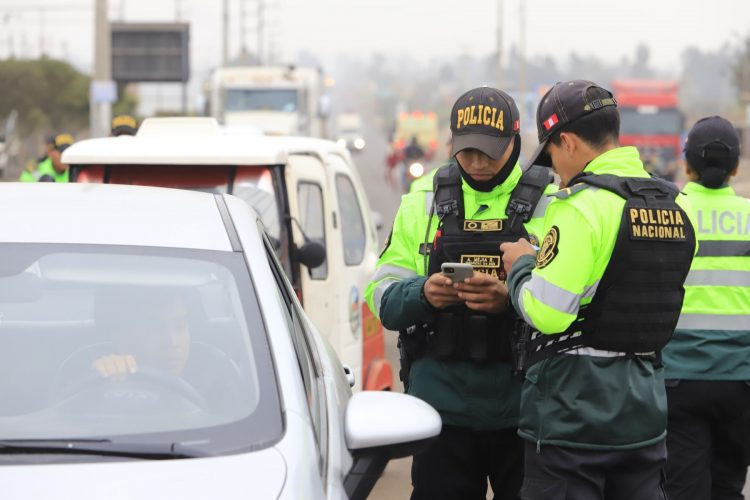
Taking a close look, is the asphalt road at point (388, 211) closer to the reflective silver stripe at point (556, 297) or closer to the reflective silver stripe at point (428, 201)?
the reflective silver stripe at point (428, 201)

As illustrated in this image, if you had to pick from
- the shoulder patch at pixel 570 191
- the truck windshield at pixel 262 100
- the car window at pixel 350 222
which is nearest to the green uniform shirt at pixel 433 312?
the shoulder patch at pixel 570 191

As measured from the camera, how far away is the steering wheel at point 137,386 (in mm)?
3244

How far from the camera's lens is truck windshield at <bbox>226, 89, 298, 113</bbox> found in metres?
28.7

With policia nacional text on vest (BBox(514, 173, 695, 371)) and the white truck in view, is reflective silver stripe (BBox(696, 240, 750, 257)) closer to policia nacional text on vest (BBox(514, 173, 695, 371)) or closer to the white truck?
policia nacional text on vest (BBox(514, 173, 695, 371))

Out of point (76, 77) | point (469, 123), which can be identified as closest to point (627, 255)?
point (469, 123)

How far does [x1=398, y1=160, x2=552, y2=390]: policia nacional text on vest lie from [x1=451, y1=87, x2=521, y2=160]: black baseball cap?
0.42 feet

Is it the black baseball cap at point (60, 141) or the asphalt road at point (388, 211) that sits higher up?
the black baseball cap at point (60, 141)

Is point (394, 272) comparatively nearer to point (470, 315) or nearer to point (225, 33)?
point (470, 315)

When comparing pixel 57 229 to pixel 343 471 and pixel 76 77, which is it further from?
pixel 76 77

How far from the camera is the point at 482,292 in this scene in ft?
12.9

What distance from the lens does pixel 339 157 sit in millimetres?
8031

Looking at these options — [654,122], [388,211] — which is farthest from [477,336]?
[654,122]

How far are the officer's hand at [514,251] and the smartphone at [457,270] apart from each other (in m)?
0.11

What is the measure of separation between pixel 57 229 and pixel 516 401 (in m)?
1.49
